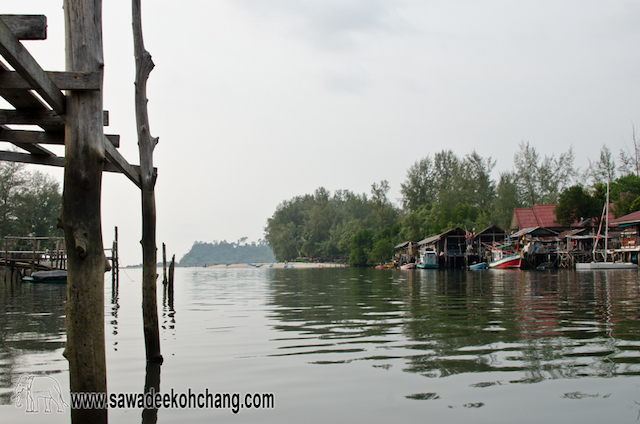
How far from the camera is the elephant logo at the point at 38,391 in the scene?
6.04 meters

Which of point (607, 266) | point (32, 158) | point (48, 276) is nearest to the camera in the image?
point (32, 158)

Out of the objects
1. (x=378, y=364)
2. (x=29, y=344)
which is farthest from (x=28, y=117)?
(x=29, y=344)

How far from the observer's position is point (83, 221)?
4.75 m

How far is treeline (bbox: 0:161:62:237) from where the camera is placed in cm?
5694

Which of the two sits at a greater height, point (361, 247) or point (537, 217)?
point (537, 217)

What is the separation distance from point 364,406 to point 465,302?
12.3m

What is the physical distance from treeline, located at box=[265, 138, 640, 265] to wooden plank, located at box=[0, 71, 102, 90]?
5959cm

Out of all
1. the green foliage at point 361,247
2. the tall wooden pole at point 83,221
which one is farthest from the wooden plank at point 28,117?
the green foliage at point 361,247

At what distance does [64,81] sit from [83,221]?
1347 mm

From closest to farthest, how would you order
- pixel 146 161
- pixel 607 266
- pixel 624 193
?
pixel 146 161, pixel 607 266, pixel 624 193

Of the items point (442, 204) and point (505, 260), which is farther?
point (442, 204)

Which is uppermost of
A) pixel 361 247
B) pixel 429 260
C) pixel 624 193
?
pixel 624 193

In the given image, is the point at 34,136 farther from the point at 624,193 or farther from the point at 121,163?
the point at 624,193

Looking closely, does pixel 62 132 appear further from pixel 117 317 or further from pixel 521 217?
pixel 521 217
